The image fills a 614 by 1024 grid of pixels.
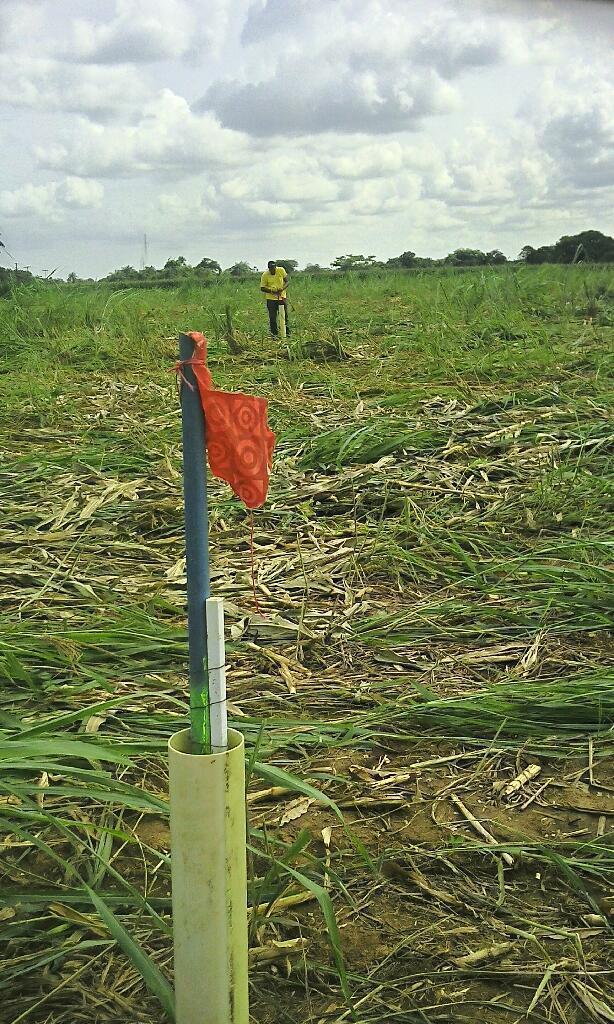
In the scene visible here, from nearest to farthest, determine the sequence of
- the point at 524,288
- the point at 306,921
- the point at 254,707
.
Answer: the point at 306,921 < the point at 254,707 < the point at 524,288

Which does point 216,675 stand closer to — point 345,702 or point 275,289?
point 345,702

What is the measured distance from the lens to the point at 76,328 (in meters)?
8.62

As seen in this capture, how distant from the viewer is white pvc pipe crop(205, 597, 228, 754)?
1082 millimetres

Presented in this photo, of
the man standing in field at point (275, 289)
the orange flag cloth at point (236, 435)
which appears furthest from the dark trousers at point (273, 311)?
the orange flag cloth at point (236, 435)

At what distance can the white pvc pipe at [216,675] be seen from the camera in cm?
108

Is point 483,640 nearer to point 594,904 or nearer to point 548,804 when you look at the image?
point 548,804

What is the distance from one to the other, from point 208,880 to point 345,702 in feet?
3.87

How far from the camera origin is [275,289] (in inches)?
342

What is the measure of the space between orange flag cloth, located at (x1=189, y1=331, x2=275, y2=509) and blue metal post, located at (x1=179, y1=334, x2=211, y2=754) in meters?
0.01

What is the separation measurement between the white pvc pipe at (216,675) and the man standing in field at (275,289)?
7.83 m

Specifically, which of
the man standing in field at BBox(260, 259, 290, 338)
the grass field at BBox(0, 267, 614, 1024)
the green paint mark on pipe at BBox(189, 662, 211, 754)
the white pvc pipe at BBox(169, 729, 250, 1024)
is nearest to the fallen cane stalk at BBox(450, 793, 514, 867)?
the grass field at BBox(0, 267, 614, 1024)

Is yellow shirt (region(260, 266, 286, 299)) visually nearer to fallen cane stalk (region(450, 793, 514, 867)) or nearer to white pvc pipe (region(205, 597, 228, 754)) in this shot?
fallen cane stalk (region(450, 793, 514, 867))

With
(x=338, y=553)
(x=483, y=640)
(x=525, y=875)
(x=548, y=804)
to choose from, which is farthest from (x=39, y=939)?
(x=338, y=553)

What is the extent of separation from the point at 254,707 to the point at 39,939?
0.87m
